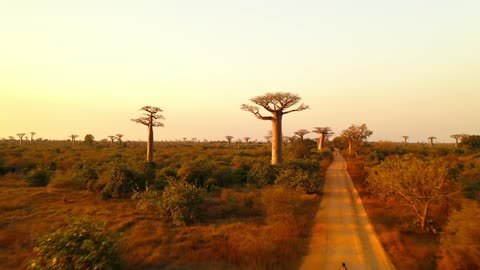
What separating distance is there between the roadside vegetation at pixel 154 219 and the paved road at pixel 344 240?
445mm

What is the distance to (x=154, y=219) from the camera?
11469mm

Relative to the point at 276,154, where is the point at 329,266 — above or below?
below

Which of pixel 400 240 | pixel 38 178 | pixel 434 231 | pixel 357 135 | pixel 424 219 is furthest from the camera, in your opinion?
pixel 357 135

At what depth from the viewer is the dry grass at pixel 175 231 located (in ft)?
25.8

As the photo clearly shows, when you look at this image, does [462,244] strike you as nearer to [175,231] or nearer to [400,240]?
[400,240]

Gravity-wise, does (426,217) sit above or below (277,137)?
below

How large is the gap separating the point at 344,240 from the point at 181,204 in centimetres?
561

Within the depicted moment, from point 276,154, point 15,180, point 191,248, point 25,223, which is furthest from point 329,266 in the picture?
point 15,180

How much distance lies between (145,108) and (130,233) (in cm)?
1648

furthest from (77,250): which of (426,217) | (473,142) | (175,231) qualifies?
(473,142)

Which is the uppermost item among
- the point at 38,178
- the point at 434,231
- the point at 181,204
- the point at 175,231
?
the point at 38,178

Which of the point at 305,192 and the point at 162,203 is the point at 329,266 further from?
the point at 305,192

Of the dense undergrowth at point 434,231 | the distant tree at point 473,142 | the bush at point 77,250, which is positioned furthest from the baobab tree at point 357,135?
the bush at point 77,250

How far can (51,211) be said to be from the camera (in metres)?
11.8
